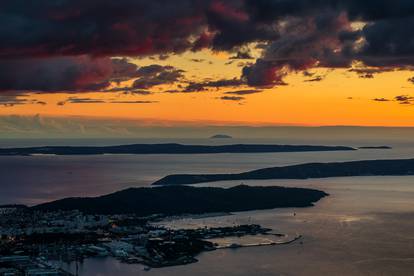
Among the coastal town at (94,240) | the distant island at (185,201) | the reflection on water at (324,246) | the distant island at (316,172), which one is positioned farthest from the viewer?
the distant island at (316,172)

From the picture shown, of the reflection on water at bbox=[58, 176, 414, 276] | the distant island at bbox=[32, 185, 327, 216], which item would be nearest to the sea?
the reflection on water at bbox=[58, 176, 414, 276]

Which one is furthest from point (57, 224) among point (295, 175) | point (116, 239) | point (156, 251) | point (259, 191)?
point (295, 175)

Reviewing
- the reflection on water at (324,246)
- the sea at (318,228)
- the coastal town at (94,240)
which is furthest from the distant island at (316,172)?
the coastal town at (94,240)

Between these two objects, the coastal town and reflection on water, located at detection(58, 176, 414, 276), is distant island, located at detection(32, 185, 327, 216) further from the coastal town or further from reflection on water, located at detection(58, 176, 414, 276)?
the coastal town

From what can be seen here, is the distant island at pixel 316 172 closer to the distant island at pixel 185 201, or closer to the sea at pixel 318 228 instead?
the sea at pixel 318 228

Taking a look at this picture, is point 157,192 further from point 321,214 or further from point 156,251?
point 156,251

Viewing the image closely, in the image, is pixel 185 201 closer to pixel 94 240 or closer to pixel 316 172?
pixel 94 240
